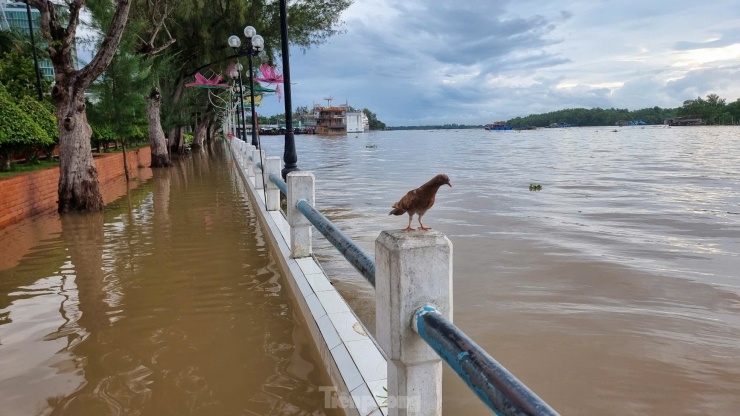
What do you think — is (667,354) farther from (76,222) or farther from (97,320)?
(76,222)

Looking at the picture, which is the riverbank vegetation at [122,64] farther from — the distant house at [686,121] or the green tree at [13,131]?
the distant house at [686,121]

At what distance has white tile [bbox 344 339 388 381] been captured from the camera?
10.6 ft

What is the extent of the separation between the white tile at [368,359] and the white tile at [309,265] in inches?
72.4

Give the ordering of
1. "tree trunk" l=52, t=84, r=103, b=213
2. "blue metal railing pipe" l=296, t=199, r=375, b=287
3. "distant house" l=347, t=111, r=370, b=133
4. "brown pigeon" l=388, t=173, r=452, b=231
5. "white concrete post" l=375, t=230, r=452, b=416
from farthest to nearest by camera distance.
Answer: "distant house" l=347, t=111, r=370, b=133, "tree trunk" l=52, t=84, r=103, b=213, "blue metal railing pipe" l=296, t=199, r=375, b=287, "brown pigeon" l=388, t=173, r=452, b=231, "white concrete post" l=375, t=230, r=452, b=416

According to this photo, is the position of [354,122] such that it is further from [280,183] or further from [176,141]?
[280,183]

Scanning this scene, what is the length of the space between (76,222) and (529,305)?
9649 millimetres

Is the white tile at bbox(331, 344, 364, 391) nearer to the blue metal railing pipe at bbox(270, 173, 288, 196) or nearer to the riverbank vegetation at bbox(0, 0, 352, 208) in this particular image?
the blue metal railing pipe at bbox(270, 173, 288, 196)

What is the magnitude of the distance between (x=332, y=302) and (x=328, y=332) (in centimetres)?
57

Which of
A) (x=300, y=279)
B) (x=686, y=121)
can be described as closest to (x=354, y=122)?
(x=686, y=121)

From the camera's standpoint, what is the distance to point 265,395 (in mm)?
3588

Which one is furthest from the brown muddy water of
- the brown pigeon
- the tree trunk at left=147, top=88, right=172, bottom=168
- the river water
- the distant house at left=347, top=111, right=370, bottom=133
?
the distant house at left=347, top=111, right=370, bottom=133

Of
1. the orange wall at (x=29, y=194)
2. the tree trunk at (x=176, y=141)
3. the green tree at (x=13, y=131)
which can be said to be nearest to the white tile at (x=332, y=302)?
the orange wall at (x=29, y=194)

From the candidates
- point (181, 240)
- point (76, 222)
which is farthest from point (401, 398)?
point (76, 222)

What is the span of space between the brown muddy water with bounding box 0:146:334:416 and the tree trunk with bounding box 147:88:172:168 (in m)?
16.1
